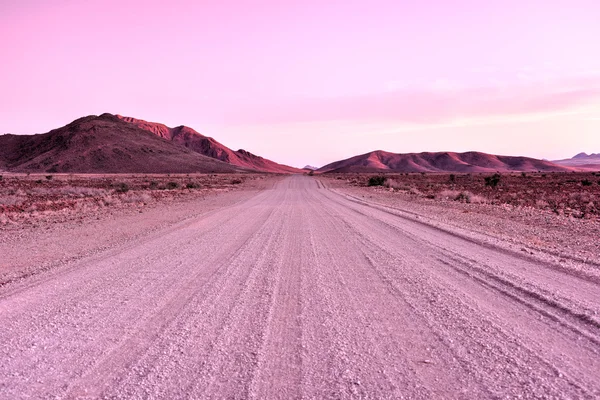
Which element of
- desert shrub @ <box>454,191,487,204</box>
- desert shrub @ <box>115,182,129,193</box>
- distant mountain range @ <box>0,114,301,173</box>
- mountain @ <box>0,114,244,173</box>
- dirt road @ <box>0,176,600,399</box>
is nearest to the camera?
dirt road @ <box>0,176,600,399</box>

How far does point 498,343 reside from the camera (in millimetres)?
4668

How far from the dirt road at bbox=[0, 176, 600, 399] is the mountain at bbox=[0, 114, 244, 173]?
124068 millimetres

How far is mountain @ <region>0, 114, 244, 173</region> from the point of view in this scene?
125m

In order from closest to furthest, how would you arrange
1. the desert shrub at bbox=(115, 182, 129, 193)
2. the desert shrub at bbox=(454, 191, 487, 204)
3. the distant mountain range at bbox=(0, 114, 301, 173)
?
the desert shrub at bbox=(454, 191, 487, 204)
the desert shrub at bbox=(115, 182, 129, 193)
the distant mountain range at bbox=(0, 114, 301, 173)

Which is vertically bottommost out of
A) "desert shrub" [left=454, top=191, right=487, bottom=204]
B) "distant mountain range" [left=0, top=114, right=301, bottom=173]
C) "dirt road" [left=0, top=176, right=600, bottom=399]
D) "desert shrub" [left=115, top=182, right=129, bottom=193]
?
"desert shrub" [left=454, top=191, right=487, bottom=204]

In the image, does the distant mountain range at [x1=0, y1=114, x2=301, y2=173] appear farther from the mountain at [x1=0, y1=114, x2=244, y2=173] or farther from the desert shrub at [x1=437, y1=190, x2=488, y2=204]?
the desert shrub at [x1=437, y1=190, x2=488, y2=204]

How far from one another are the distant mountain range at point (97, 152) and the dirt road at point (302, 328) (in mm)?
124009

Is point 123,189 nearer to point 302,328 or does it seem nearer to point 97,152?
point 302,328

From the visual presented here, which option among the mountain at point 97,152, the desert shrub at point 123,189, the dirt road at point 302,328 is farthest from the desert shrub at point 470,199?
the mountain at point 97,152

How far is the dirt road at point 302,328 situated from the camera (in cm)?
379

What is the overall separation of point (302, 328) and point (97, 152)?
13978cm

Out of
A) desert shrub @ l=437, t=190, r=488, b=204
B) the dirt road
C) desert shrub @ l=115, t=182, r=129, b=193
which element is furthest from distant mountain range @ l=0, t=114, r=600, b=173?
the dirt road

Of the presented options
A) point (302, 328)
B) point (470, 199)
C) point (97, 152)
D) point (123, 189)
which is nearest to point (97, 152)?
point (97, 152)

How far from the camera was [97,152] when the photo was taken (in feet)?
428
